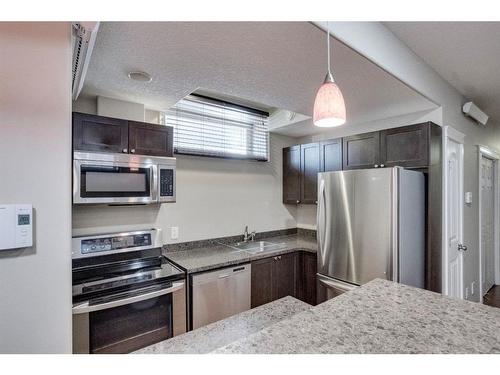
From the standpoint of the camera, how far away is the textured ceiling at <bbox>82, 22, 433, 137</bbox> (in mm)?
1271

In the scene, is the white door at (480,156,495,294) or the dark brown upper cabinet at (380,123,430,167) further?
the white door at (480,156,495,294)

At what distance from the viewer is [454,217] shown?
2750mm

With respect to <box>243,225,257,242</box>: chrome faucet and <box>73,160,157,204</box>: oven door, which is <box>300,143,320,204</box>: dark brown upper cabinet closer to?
<box>243,225,257,242</box>: chrome faucet

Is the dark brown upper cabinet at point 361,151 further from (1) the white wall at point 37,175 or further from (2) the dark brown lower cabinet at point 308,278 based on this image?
(1) the white wall at point 37,175

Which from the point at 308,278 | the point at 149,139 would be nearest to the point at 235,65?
the point at 149,139

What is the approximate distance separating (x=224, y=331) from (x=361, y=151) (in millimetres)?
2237

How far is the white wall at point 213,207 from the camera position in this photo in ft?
7.45

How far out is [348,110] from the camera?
8.34ft

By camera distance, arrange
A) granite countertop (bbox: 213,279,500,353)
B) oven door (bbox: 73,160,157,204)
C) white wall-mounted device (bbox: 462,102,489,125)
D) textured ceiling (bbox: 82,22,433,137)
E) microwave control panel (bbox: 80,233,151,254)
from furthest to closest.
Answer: white wall-mounted device (bbox: 462,102,489,125)
microwave control panel (bbox: 80,233,151,254)
oven door (bbox: 73,160,157,204)
textured ceiling (bbox: 82,22,433,137)
granite countertop (bbox: 213,279,500,353)

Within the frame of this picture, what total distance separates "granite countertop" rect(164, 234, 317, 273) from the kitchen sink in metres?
0.06

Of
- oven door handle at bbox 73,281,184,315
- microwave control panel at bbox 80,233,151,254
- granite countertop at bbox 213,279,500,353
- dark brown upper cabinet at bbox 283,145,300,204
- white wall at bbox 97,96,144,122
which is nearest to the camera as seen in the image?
granite countertop at bbox 213,279,500,353

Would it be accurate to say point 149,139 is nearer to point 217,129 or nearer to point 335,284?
point 217,129

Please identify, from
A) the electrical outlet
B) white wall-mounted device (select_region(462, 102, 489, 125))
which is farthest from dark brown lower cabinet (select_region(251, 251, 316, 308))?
white wall-mounted device (select_region(462, 102, 489, 125))

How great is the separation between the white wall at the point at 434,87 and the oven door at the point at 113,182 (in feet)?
5.44
